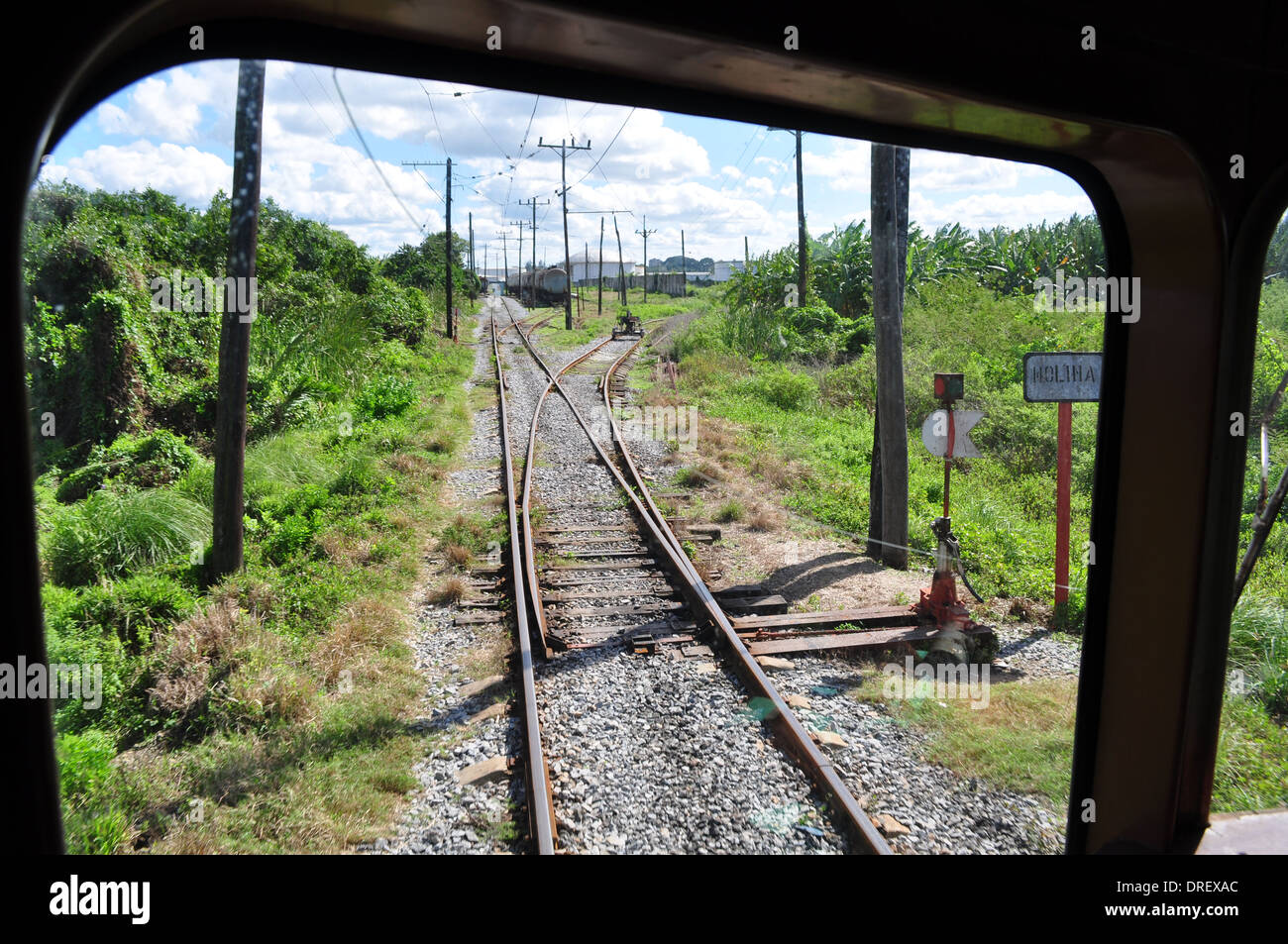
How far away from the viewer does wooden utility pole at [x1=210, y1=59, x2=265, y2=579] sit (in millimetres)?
6730

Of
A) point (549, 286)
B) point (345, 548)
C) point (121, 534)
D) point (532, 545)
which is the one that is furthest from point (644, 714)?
→ point (549, 286)

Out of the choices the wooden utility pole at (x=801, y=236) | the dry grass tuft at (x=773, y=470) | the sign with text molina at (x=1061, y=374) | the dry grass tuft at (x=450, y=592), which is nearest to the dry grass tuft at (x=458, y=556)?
the dry grass tuft at (x=450, y=592)

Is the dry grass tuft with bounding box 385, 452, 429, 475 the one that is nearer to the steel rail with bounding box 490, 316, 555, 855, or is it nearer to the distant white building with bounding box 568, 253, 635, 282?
the steel rail with bounding box 490, 316, 555, 855

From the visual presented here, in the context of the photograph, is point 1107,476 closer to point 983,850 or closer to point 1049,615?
point 983,850

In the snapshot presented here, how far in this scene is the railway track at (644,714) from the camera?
3.84 metres

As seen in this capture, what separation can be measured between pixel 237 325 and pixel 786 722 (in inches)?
227

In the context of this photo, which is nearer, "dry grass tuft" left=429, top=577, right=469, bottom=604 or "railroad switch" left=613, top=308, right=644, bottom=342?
"dry grass tuft" left=429, top=577, right=469, bottom=604

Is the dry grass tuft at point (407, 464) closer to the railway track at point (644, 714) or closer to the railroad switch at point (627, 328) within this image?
the railway track at point (644, 714)

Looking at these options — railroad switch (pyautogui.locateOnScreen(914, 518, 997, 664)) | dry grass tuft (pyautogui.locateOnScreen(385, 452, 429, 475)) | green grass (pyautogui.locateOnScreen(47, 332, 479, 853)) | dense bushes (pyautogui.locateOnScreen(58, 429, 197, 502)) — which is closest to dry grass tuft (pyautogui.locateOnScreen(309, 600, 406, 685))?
green grass (pyautogui.locateOnScreen(47, 332, 479, 853))

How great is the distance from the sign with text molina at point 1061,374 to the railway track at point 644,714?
8.76ft

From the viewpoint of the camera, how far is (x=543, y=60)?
1.92 m

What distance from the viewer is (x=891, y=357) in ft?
27.3

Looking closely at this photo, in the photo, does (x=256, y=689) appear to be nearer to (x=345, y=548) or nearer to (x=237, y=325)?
(x=345, y=548)

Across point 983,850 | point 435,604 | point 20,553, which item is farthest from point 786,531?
point 20,553
